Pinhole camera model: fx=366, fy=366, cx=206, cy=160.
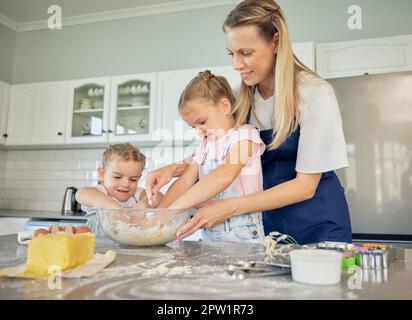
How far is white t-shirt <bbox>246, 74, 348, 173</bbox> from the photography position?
109cm

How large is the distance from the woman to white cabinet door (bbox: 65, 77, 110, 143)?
6.57ft

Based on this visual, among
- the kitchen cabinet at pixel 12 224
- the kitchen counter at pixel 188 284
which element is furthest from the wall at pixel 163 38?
the kitchen counter at pixel 188 284

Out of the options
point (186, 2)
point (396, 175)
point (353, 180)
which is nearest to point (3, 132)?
point (186, 2)

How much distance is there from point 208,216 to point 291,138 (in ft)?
1.35

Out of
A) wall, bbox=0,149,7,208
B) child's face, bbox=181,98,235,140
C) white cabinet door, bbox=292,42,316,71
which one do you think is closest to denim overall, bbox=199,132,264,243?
child's face, bbox=181,98,235,140

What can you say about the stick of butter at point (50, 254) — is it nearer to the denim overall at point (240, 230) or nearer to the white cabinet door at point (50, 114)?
the denim overall at point (240, 230)

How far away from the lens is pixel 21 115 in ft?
10.9

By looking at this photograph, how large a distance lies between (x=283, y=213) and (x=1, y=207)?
3.25m

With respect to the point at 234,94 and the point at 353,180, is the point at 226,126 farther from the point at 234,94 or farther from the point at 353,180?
the point at 353,180

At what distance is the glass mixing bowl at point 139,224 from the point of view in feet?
2.99

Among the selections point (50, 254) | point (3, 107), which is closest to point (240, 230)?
point (50, 254)

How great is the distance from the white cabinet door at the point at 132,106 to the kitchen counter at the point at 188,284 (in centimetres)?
226

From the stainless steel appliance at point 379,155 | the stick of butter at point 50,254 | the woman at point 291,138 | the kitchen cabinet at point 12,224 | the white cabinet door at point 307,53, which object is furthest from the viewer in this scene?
the kitchen cabinet at point 12,224
